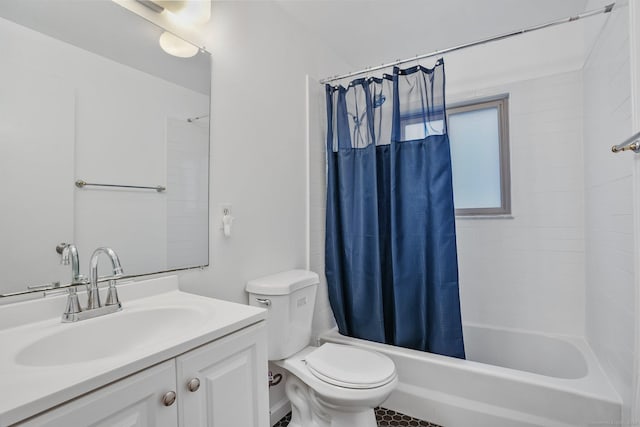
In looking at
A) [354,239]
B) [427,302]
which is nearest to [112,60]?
[354,239]

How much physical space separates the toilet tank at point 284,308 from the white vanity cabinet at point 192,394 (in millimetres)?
505

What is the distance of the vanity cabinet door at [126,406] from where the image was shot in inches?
24.0

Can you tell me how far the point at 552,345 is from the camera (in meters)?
2.08

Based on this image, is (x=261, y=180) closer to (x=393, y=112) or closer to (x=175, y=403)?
(x=393, y=112)

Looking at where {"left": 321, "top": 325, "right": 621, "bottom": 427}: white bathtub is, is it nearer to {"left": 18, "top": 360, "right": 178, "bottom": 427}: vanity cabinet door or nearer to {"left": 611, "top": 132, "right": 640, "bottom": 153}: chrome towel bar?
{"left": 611, "top": 132, "right": 640, "bottom": 153}: chrome towel bar

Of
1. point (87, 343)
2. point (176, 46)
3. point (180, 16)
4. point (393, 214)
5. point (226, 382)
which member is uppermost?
point (180, 16)

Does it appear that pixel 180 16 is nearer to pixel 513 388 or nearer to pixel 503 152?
pixel 503 152

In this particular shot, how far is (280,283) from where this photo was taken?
5.34 feet

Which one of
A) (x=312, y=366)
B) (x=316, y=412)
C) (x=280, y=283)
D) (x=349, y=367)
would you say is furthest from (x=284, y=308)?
(x=316, y=412)

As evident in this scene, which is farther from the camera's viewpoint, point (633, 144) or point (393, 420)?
point (393, 420)

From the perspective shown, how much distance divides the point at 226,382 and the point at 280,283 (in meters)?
0.71

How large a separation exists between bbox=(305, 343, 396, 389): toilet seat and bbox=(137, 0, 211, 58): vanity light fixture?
153 cm

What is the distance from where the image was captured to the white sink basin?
85cm

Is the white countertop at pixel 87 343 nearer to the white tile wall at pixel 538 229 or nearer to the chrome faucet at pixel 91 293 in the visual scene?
the chrome faucet at pixel 91 293
